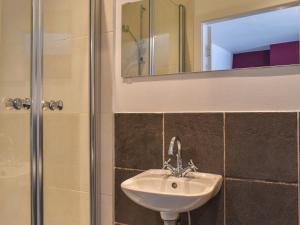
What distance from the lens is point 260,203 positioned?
4.35 ft

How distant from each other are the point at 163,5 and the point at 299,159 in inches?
40.8

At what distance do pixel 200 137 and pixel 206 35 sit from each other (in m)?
0.52

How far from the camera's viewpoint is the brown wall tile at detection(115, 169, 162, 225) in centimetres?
159

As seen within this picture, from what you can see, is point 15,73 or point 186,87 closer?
point 186,87

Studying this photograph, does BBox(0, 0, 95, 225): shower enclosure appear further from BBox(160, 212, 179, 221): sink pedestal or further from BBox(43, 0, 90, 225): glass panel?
BBox(160, 212, 179, 221): sink pedestal

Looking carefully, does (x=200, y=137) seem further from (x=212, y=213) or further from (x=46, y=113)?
(x=46, y=113)

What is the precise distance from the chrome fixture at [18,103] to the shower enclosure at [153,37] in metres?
0.57

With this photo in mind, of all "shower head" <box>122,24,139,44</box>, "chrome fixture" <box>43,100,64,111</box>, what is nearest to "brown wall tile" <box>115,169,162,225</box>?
"chrome fixture" <box>43,100,64,111</box>

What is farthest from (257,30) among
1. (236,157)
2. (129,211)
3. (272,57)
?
(129,211)

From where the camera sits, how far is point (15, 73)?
1771 millimetres

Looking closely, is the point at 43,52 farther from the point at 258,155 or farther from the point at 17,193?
the point at 258,155

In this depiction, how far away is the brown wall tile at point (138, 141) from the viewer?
1582mm

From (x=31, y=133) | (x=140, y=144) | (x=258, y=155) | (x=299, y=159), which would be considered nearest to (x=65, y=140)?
(x=31, y=133)

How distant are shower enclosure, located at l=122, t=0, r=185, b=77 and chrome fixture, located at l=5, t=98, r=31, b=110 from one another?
0.57 m
